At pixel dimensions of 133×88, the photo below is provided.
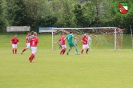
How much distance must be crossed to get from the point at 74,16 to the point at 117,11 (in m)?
9.30

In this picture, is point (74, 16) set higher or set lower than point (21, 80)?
higher

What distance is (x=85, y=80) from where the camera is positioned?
15758 millimetres

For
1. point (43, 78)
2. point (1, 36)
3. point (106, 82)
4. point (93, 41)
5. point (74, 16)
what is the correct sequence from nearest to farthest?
point (106, 82)
point (43, 78)
point (93, 41)
point (1, 36)
point (74, 16)

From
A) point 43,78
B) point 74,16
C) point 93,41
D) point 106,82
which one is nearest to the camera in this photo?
point 106,82

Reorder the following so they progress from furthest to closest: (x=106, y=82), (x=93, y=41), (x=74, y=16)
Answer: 1. (x=74, y=16)
2. (x=93, y=41)
3. (x=106, y=82)

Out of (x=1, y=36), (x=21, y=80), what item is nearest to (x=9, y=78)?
(x=21, y=80)

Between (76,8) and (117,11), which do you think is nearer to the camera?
(117,11)

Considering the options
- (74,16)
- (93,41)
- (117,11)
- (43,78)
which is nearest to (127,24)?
(117,11)

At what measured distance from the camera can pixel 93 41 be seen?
5622 centimetres

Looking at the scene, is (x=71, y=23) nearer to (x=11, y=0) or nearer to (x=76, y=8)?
(x=76, y=8)

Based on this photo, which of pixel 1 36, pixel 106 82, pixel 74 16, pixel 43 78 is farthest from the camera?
pixel 74 16

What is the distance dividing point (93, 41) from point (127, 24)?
19.0 meters

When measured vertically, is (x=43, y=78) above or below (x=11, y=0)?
below

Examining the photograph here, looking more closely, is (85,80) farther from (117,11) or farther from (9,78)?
(117,11)
